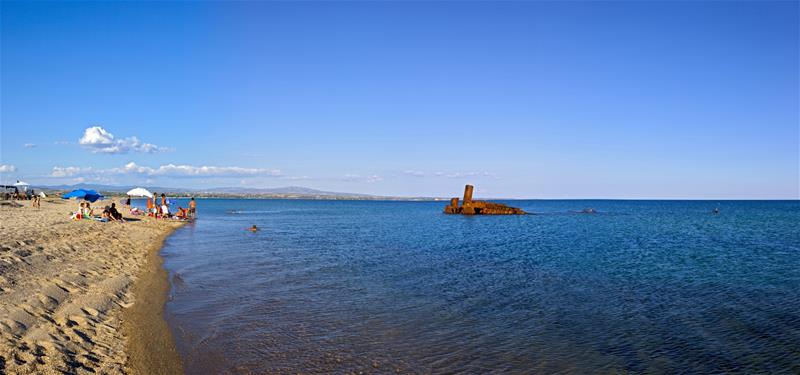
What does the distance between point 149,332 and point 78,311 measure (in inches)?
60.9

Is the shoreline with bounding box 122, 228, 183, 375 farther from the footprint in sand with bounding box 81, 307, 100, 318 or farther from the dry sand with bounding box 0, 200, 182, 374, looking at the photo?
the footprint in sand with bounding box 81, 307, 100, 318

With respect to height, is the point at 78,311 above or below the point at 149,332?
above

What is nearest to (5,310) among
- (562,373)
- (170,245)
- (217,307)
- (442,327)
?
(217,307)

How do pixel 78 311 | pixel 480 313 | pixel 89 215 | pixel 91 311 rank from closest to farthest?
pixel 78 311 → pixel 91 311 → pixel 480 313 → pixel 89 215

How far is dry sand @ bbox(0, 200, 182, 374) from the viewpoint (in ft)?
23.8

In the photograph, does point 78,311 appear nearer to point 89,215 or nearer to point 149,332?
point 149,332

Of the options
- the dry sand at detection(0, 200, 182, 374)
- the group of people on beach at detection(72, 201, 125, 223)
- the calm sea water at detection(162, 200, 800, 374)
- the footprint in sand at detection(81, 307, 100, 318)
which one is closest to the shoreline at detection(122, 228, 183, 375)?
the dry sand at detection(0, 200, 182, 374)

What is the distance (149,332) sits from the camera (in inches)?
376

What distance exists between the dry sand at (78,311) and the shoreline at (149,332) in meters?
0.02

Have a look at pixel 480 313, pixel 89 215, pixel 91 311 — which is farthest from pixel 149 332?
pixel 89 215

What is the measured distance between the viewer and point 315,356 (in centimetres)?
881

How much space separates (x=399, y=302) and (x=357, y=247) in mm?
14125

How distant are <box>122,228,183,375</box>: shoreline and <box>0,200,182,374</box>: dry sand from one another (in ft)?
0.05

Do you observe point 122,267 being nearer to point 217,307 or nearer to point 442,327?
point 217,307
